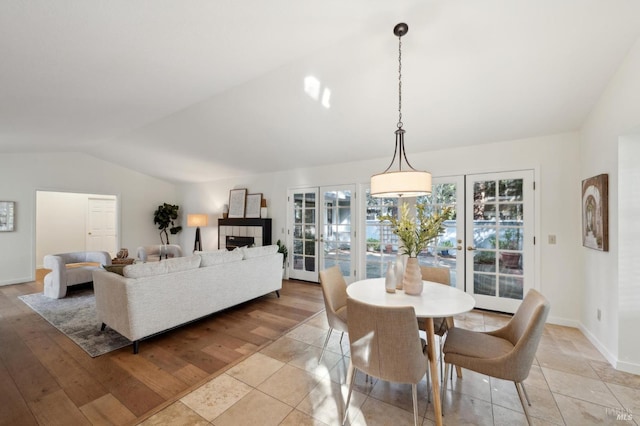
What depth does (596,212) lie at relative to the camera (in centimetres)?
259

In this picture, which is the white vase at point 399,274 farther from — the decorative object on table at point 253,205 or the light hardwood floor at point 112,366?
the decorative object on table at point 253,205

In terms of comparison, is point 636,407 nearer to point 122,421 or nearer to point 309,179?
point 122,421

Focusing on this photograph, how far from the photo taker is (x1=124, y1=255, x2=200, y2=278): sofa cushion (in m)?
2.58

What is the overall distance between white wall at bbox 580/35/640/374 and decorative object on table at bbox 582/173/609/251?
0.05 m

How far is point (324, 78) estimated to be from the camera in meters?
2.73

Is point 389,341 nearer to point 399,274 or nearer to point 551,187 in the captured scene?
point 399,274

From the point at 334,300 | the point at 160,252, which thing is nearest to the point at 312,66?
the point at 334,300

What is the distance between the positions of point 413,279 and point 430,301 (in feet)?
0.69

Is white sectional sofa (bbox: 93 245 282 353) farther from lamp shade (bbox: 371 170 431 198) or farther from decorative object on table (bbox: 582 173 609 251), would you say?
decorative object on table (bbox: 582 173 609 251)

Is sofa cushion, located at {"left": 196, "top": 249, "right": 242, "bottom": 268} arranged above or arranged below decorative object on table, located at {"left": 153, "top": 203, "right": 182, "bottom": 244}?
below

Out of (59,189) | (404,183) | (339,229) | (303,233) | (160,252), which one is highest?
(59,189)

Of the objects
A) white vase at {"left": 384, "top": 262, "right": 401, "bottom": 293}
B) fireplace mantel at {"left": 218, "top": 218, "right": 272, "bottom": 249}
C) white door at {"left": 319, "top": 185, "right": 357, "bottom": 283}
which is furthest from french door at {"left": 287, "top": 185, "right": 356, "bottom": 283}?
white vase at {"left": 384, "top": 262, "right": 401, "bottom": 293}

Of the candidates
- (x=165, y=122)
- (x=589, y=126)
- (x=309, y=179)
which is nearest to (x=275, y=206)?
(x=309, y=179)

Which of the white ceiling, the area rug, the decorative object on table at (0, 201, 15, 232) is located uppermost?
the white ceiling
